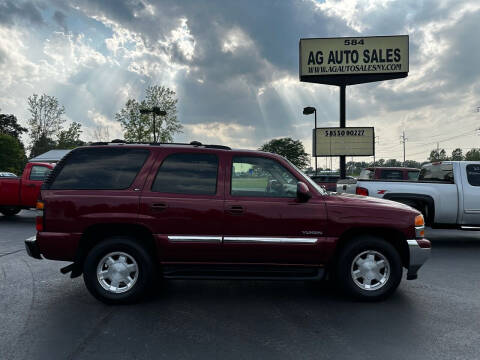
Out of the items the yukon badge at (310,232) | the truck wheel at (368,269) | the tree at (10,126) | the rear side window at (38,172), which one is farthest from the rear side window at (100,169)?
the tree at (10,126)

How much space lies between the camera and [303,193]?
4137mm

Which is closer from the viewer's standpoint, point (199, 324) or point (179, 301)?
point (199, 324)

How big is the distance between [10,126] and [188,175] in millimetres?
98859

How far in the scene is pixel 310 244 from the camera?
4.23m

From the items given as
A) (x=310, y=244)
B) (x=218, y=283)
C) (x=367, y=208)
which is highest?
(x=367, y=208)

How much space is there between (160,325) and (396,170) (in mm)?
12372

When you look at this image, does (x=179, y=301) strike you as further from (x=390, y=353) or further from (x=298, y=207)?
(x=390, y=353)

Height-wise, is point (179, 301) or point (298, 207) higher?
point (298, 207)

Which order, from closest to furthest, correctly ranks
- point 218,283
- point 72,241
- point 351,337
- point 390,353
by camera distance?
→ point 390,353 → point 351,337 → point 72,241 → point 218,283

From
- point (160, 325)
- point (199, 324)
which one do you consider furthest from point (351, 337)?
point (160, 325)

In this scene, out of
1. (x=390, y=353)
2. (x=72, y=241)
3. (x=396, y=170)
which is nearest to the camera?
(x=390, y=353)

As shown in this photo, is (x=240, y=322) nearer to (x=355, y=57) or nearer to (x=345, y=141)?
(x=345, y=141)

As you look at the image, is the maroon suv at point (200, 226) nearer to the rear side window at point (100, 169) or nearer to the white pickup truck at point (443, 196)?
the rear side window at point (100, 169)

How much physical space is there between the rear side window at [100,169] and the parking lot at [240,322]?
4.77 feet
